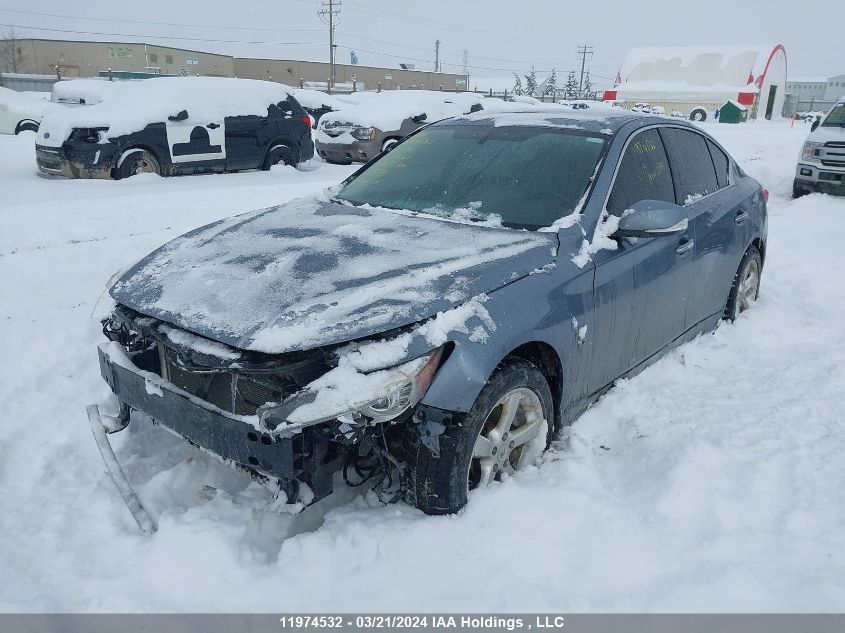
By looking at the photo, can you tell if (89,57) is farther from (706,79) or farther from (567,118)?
(567,118)

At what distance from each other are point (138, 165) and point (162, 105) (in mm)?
978

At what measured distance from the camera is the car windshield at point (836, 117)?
38.1 feet

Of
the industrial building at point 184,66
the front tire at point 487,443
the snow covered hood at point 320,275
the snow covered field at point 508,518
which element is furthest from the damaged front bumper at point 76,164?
the industrial building at point 184,66

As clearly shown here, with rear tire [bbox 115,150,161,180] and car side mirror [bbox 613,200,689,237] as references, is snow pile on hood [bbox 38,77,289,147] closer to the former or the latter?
rear tire [bbox 115,150,161,180]

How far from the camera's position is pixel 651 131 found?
12.6 feet

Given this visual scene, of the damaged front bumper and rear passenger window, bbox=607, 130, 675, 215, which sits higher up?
rear passenger window, bbox=607, 130, 675, 215

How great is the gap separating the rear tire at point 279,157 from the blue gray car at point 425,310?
749 cm

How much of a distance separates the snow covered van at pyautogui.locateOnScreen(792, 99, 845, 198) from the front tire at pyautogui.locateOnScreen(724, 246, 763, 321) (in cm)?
711

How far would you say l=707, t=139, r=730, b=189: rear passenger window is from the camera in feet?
15.0

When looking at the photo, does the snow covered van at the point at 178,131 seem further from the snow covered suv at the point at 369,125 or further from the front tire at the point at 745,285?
the front tire at the point at 745,285

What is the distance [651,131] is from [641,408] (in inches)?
64.6

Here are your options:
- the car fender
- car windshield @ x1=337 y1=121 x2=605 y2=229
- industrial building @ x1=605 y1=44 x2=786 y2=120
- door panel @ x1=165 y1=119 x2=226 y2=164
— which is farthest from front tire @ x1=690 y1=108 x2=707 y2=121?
the car fender

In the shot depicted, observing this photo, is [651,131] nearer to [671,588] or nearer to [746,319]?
[746,319]
